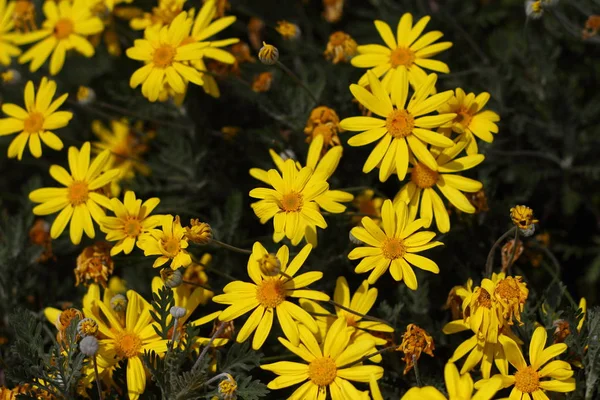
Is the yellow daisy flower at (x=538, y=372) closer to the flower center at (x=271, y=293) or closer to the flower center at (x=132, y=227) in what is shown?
the flower center at (x=271, y=293)

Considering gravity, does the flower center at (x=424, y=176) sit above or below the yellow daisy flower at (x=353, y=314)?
above

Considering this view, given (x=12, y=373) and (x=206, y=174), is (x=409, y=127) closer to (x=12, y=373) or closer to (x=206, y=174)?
(x=206, y=174)

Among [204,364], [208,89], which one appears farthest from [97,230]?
[204,364]

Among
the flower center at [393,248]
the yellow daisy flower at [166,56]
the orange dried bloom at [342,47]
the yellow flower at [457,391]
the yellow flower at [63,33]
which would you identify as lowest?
the yellow flower at [457,391]

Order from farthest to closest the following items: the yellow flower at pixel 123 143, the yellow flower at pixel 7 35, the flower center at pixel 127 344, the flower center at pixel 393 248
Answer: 1. the yellow flower at pixel 123 143
2. the yellow flower at pixel 7 35
3. the flower center at pixel 127 344
4. the flower center at pixel 393 248

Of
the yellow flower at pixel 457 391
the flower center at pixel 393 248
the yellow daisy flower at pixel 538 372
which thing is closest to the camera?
the yellow flower at pixel 457 391

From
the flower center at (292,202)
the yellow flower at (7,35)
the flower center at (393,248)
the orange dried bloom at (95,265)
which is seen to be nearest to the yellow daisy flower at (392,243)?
the flower center at (393,248)
